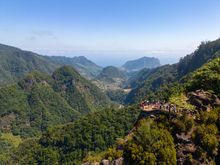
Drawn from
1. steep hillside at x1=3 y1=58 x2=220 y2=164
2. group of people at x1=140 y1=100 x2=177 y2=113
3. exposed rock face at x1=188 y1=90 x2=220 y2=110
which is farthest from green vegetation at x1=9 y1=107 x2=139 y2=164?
exposed rock face at x1=188 y1=90 x2=220 y2=110

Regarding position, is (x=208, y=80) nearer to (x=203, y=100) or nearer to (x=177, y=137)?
(x=203, y=100)

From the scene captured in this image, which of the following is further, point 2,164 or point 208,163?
point 2,164

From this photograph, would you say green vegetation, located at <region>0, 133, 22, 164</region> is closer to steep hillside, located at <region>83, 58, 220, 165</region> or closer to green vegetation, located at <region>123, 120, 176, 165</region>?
steep hillside, located at <region>83, 58, 220, 165</region>

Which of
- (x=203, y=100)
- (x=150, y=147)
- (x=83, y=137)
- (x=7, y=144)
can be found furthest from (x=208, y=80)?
(x=7, y=144)

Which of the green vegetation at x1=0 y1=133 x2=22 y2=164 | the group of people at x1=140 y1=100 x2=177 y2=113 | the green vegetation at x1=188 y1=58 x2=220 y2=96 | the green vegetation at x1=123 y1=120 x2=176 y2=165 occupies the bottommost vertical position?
the green vegetation at x1=0 y1=133 x2=22 y2=164

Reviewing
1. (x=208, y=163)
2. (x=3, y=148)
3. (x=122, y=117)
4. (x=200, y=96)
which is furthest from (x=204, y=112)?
(x=3, y=148)

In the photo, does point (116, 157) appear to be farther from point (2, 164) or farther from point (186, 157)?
point (2, 164)

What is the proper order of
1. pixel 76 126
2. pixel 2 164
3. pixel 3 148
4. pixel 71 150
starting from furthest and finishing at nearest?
pixel 3 148
pixel 2 164
pixel 76 126
pixel 71 150

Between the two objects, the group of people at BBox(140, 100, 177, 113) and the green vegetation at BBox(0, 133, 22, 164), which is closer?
the group of people at BBox(140, 100, 177, 113)
